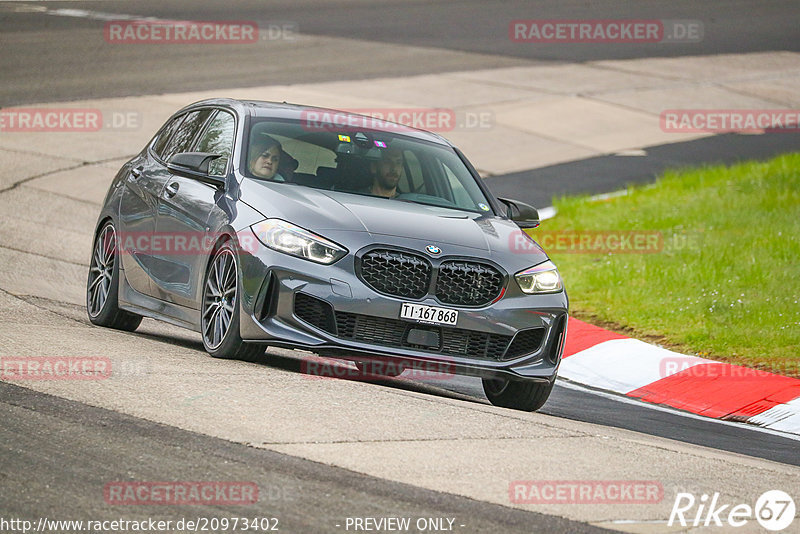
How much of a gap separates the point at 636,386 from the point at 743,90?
19.1m

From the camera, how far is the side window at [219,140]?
9.61m

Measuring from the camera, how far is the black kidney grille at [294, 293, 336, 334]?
8.30 meters

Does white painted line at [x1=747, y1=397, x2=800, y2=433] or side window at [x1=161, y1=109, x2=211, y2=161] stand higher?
side window at [x1=161, y1=109, x2=211, y2=161]

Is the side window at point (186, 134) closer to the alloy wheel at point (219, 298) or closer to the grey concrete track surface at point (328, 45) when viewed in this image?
the alloy wheel at point (219, 298)

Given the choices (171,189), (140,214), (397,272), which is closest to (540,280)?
(397,272)

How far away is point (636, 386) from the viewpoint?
11.0 metres

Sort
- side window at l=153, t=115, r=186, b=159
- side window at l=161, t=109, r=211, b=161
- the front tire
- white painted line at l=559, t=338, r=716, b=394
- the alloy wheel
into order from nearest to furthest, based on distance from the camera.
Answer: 1. the front tire
2. the alloy wheel
3. side window at l=161, t=109, r=211, b=161
4. side window at l=153, t=115, r=186, b=159
5. white painted line at l=559, t=338, r=716, b=394

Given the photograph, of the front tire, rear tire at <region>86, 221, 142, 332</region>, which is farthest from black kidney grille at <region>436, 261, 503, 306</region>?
rear tire at <region>86, 221, 142, 332</region>

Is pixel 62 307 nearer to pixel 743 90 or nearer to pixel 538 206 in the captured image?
pixel 538 206

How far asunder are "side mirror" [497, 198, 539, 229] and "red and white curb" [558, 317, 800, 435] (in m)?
1.79

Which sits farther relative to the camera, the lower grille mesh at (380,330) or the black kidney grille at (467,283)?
the black kidney grille at (467,283)

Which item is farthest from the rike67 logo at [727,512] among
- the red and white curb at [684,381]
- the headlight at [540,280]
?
the red and white curb at [684,381]

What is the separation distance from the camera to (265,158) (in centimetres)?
941

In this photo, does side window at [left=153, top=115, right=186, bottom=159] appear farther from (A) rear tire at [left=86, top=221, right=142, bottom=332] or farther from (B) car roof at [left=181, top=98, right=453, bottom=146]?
(A) rear tire at [left=86, top=221, right=142, bottom=332]
